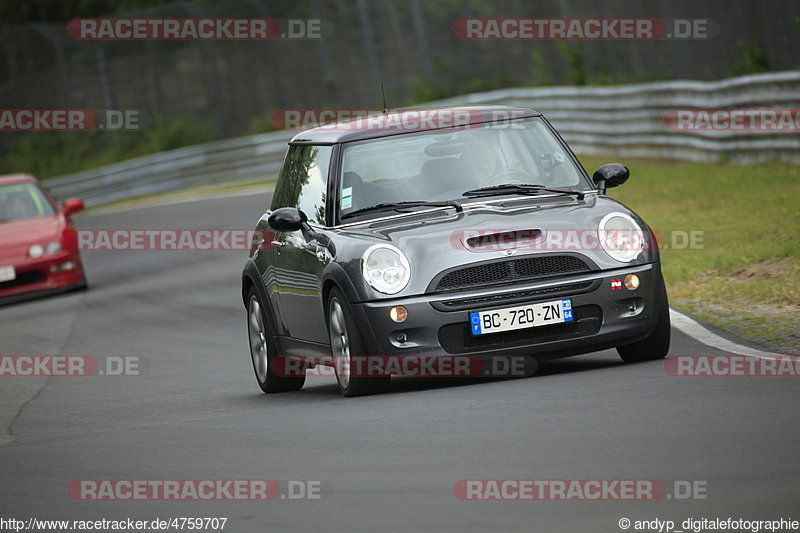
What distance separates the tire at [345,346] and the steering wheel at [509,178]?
4.18ft

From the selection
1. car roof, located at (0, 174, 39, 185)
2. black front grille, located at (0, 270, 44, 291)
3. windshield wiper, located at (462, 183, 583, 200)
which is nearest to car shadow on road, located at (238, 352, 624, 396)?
windshield wiper, located at (462, 183, 583, 200)

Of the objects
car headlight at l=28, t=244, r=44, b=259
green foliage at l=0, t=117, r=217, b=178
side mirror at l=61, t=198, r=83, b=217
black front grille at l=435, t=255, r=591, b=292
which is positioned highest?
black front grille at l=435, t=255, r=591, b=292

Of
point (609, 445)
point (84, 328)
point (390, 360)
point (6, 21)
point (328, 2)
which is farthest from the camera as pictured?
point (6, 21)

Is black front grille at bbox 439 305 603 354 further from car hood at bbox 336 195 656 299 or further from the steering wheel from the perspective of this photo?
the steering wheel

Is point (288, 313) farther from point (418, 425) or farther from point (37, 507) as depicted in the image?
point (37, 507)

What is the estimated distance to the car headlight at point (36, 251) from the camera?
1975 centimetres

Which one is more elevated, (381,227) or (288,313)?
(381,227)

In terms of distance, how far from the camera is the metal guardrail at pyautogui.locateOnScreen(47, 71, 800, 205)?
21.3m

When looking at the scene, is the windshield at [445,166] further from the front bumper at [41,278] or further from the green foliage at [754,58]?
the green foliage at [754,58]

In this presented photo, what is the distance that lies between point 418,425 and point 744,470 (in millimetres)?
2111

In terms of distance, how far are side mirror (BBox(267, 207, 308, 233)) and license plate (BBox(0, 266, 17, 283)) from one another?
33.9 ft

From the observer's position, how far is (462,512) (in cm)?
572

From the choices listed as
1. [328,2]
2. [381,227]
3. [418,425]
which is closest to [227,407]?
[381,227]

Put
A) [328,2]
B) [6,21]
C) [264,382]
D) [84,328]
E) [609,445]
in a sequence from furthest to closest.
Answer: [6,21]
[328,2]
[84,328]
[264,382]
[609,445]
